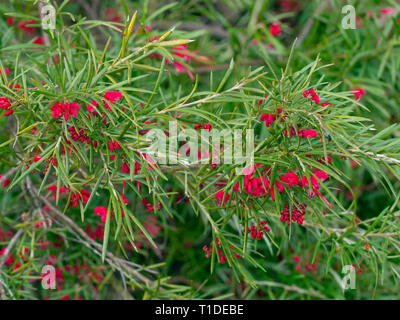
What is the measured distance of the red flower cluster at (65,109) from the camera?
811mm

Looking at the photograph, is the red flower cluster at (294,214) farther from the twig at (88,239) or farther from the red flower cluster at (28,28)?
the red flower cluster at (28,28)

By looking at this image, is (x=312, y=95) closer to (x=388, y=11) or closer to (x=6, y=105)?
(x=6, y=105)

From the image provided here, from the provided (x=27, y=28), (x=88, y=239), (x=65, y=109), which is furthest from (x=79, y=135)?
(x=27, y=28)

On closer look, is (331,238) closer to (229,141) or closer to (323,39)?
(229,141)

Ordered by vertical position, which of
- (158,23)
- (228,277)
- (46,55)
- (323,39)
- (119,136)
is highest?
(158,23)

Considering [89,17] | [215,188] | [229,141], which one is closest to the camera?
[229,141]

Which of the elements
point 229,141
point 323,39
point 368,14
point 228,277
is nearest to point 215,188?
point 229,141

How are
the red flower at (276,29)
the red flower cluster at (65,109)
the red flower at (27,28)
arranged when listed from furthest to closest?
the red flower at (276,29) < the red flower at (27,28) < the red flower cluster at (65,109)

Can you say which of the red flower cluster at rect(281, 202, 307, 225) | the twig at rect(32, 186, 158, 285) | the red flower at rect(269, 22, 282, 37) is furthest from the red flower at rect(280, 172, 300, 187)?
the red flower at rect(269, 22, 282, 37)

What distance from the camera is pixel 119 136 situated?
84 centimetres

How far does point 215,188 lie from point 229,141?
0.24m

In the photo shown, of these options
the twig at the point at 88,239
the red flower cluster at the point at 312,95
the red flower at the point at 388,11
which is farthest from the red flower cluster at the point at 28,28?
the red flower at the point at 388,11

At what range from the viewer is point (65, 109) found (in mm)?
816
